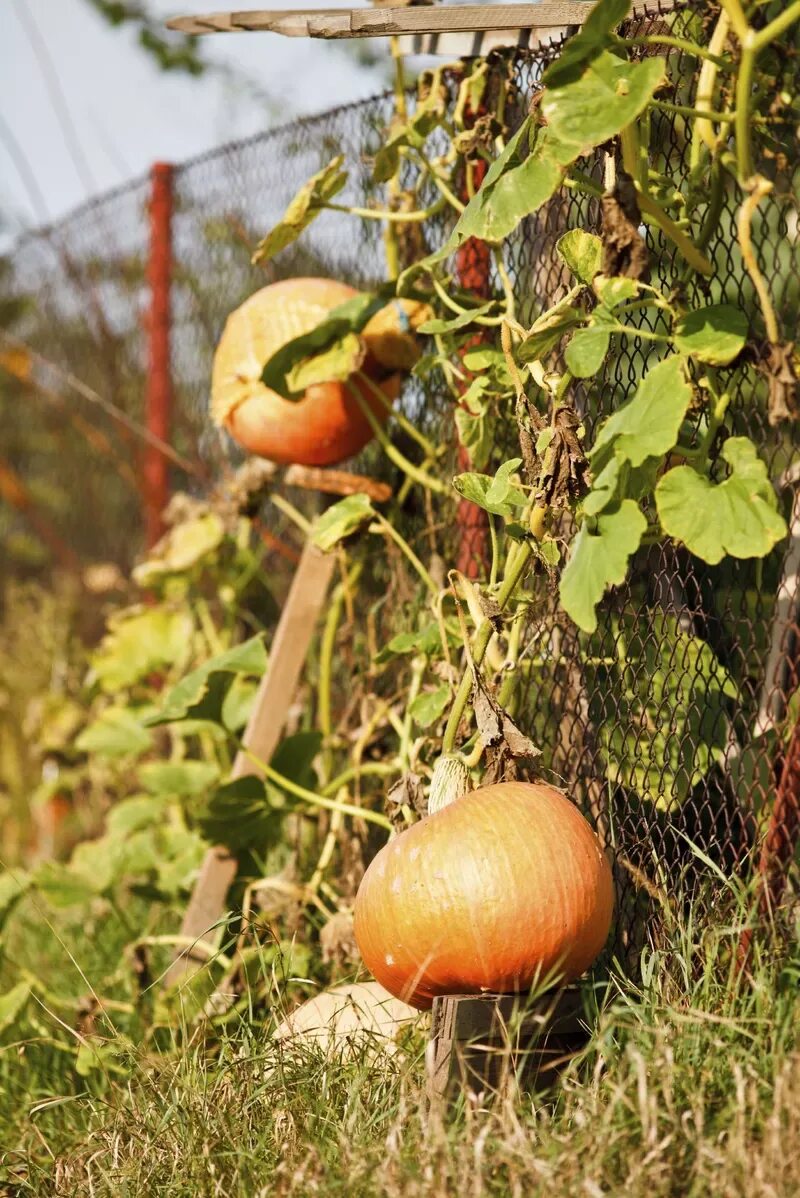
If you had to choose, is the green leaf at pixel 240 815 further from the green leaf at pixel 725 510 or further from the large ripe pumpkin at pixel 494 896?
the green leaf at pixel 725 510

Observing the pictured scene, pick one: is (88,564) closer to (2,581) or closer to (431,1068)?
(2,581)

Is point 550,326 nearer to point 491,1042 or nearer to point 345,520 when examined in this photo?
point 345,520

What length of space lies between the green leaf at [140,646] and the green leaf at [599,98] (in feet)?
7.97

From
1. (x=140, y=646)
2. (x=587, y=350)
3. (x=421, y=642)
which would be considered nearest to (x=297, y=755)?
(x=421, y=642)

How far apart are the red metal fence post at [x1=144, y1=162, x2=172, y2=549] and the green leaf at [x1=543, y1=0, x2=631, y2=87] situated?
9.58ft

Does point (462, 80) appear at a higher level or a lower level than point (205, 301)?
higher

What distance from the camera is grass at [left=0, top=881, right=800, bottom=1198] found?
5.44ft

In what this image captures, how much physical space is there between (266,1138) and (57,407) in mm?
4051

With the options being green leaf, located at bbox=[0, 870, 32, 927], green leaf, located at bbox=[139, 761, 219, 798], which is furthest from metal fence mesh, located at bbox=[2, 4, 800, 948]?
green leaf, located at bbox=[0, 870, 32, 927]

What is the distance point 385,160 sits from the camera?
102 inches

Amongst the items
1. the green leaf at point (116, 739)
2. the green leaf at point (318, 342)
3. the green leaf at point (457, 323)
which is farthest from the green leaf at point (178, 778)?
A: the green leaf at point (457, 323)

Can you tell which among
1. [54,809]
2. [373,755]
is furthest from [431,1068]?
[54,809]

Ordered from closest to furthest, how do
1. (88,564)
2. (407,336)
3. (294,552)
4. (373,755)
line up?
(407,336), (373,755), (294,552), (88,564)

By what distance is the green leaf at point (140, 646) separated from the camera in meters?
4.00
